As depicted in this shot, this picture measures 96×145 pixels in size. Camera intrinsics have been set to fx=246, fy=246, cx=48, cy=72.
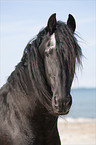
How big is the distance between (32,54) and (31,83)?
1.07 ft

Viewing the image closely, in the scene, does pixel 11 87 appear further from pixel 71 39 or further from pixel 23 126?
pixel 71 39

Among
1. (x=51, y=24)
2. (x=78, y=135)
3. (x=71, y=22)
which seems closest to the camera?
(x=51, y=24)

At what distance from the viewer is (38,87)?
8.79 ft

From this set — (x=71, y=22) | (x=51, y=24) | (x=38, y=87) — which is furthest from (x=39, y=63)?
(x=71, y=22)

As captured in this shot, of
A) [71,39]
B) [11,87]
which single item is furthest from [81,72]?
[11,87]

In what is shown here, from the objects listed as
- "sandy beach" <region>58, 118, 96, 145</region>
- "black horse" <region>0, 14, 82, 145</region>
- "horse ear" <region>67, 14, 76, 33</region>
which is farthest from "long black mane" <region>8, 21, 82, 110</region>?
"sandy beach" <region>58, 118, 96, 145</region>

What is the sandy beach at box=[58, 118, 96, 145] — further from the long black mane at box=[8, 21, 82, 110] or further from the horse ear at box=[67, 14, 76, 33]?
the horse ear at box=[67, 14, 76, 33]

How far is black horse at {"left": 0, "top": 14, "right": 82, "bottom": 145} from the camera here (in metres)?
2.48

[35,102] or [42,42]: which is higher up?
[42,42]

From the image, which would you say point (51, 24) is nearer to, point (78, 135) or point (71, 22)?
point (71, 22)

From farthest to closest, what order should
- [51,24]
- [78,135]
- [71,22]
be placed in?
[78,135]
[71,22]
[51,24]

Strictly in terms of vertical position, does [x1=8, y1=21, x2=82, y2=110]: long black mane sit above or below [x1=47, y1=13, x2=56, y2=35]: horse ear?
below

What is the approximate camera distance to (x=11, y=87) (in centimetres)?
287

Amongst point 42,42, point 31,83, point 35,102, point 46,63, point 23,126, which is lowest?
point 23,126
